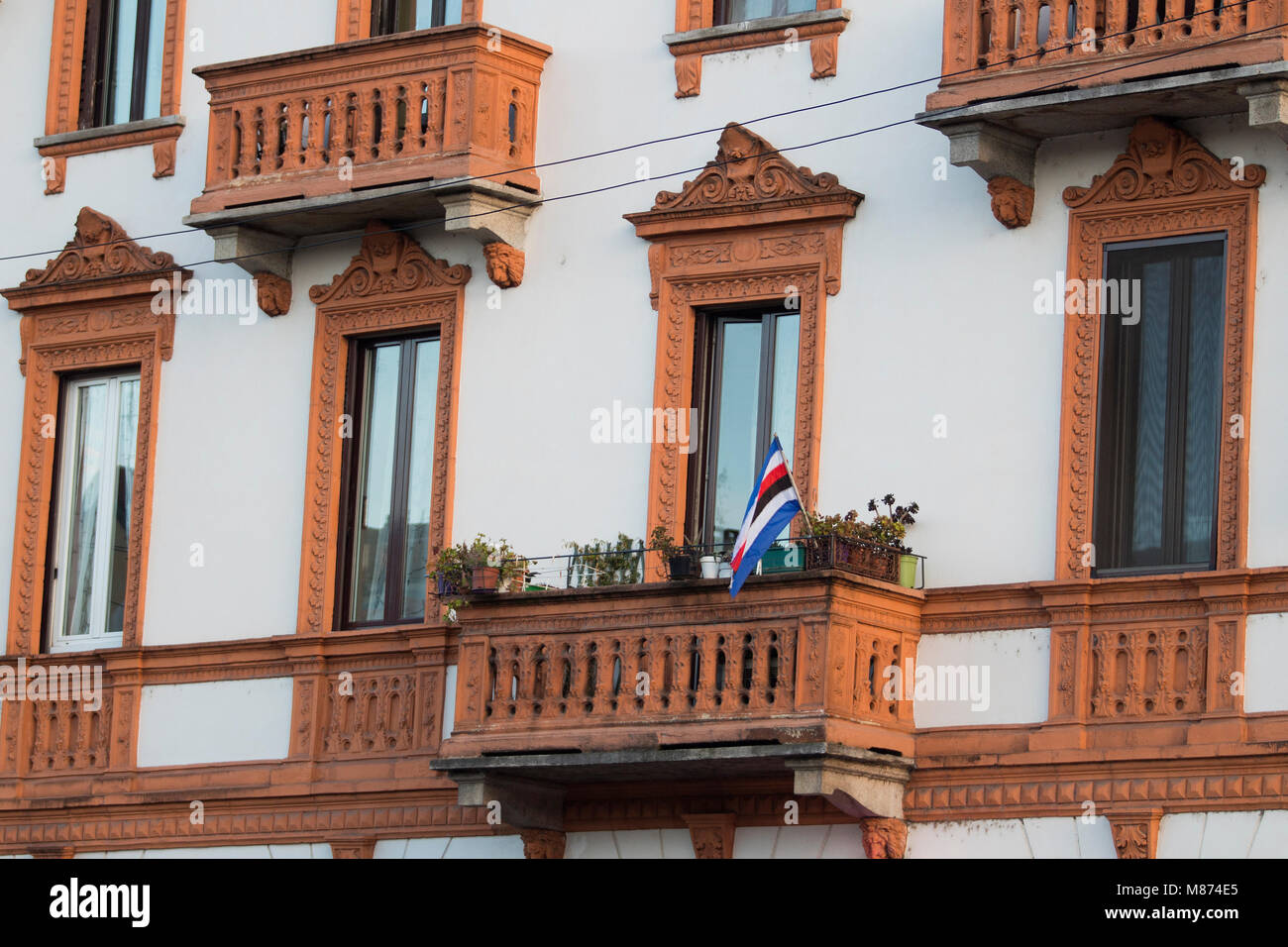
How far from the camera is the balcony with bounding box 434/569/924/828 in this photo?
2303 cm

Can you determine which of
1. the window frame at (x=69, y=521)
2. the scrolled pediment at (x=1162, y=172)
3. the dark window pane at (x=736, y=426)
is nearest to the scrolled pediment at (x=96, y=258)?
the window frame at (x=69, y=521)

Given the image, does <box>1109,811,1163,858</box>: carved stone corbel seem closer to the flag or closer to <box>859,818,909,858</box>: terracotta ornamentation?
<box>859,818,909,858</box>: terracotta ornamentation

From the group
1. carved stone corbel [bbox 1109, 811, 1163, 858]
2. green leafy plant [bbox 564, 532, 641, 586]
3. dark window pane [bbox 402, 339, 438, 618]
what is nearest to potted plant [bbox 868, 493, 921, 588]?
green leafy plant [bbox 564, 532, 641, 586]

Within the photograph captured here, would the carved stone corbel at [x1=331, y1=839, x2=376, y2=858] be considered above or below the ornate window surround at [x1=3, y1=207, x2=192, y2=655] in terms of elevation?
below

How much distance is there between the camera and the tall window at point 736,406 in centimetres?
2525

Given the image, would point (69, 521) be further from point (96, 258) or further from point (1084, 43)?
point (1084, 43)

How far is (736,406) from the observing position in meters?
25.5

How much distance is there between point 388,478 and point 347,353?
122cm

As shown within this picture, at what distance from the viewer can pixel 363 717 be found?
26562mm

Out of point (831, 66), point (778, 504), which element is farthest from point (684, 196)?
point (778, 504)

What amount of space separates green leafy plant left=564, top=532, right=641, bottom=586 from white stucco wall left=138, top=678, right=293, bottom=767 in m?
3.28

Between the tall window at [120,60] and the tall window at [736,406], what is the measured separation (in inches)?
278

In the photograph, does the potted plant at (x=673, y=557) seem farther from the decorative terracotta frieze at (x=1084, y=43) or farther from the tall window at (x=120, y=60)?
the tall window at (x=120, y=60)

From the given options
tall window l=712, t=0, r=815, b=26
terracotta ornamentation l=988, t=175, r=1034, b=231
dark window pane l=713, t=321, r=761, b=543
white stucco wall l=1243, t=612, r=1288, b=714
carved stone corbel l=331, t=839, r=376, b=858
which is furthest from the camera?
carved stone corbel l=331, t=839, r=376, b=858
